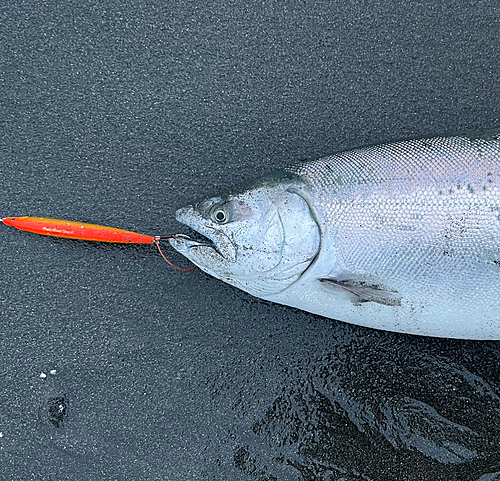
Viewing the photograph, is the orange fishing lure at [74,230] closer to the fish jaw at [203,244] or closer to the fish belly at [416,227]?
the fish jaw at [203,244]

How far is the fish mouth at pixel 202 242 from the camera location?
192 centimetres

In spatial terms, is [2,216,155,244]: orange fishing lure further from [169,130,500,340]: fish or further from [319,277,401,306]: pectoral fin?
[319,277,401,306]: pectoral fin

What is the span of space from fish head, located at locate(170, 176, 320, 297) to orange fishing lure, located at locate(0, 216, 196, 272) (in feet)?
1.07

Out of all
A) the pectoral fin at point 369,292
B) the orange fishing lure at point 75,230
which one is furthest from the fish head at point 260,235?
the orange fishing lure at point 75,230

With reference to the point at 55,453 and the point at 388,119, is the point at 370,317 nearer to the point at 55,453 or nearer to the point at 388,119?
the point at 388,119

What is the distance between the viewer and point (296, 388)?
7.47 feet

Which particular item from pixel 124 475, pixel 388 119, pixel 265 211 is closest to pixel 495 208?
pixel 388 119

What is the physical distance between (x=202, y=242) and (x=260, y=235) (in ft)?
1.02

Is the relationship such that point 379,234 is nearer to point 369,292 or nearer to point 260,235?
point 369,292

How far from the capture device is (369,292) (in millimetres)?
1869

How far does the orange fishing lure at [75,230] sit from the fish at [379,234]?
354 mm

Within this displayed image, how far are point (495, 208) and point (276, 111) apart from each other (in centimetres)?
122

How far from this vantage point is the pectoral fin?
1.87m

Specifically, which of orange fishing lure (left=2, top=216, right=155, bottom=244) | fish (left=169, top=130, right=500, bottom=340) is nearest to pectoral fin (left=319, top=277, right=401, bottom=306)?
fish (left=169, top=130, right=500, bottom=340)
